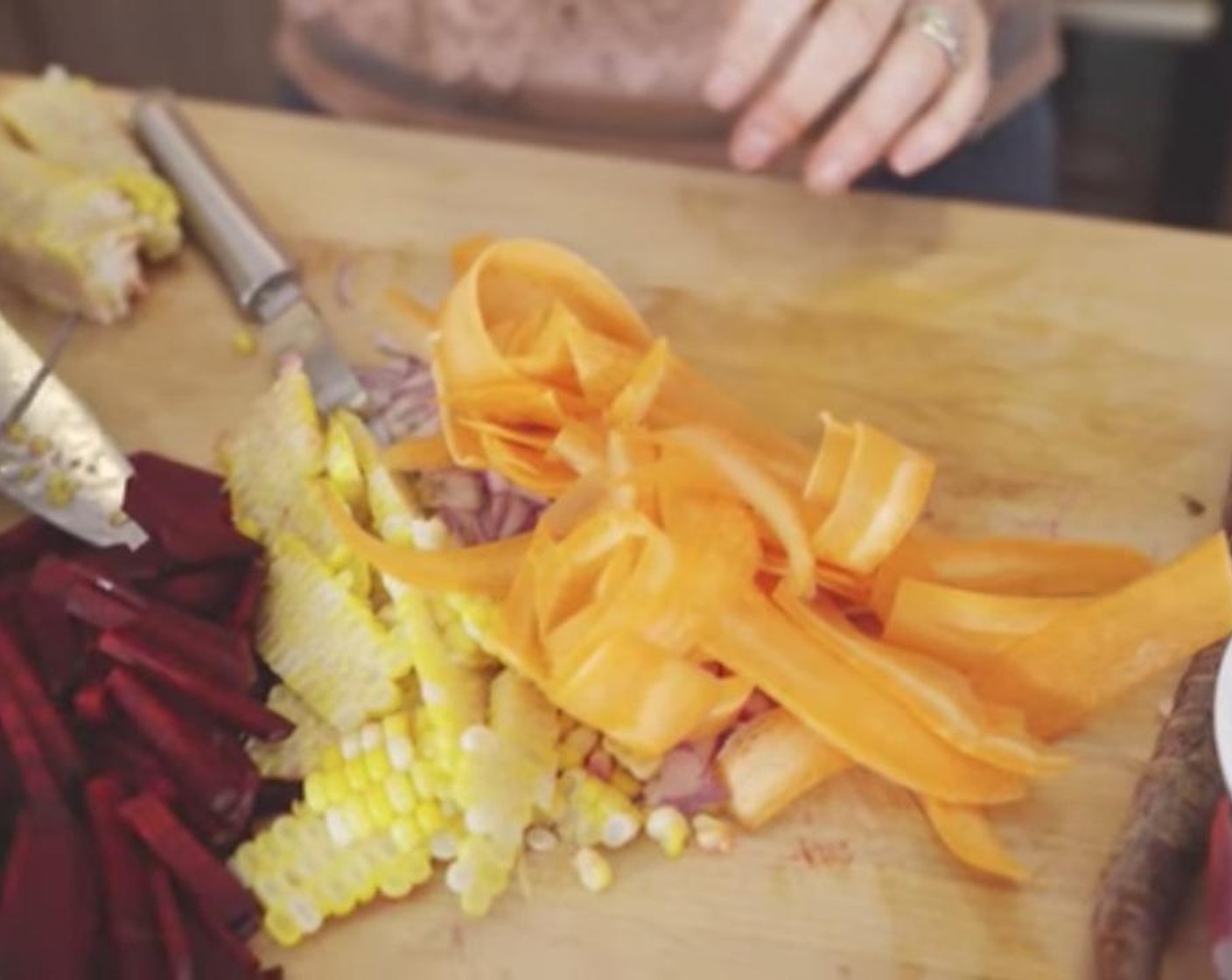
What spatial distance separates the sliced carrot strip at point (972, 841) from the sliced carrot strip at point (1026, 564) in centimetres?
16

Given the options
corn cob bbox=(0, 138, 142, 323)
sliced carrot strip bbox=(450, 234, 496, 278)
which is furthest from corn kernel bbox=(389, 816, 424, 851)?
corn cob bbox=(0, 138, 142, 323)

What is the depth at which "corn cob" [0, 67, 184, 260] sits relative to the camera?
1.69 metres

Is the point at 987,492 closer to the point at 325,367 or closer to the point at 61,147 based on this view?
the point at 325,367

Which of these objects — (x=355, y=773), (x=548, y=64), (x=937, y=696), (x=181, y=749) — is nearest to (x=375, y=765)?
(x=355, y=773)

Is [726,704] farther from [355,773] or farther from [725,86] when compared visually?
[725,86]

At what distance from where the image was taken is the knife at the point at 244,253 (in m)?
1.57

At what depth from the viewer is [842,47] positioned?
1601 mm

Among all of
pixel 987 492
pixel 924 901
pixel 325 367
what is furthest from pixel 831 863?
pixel 325 367

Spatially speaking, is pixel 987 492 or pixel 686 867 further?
pixel 987 492

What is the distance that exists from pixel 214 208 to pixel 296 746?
0.55 meters

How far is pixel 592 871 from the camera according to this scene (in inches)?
51.0

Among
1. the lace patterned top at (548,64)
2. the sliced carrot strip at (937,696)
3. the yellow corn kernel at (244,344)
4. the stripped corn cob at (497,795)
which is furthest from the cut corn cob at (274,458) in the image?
the lace patterned top at (548,64)

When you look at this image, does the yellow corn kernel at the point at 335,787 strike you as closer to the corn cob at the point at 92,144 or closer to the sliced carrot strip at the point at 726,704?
the sliced carrot strip at the point at 726,704

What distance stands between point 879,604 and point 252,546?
406mm
